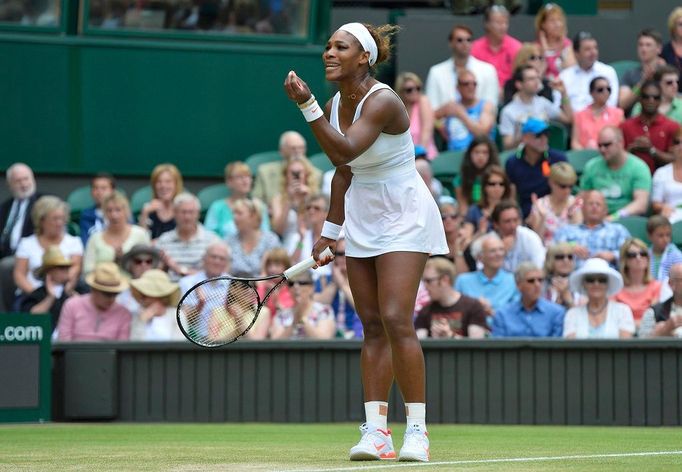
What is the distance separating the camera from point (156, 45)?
1452 cm

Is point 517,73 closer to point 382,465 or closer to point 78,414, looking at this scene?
point 78,414

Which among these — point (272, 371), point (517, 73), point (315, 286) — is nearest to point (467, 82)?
point (517, 73)

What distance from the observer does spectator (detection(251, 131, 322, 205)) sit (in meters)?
12.5

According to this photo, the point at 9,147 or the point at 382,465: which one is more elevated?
the point at 9,147

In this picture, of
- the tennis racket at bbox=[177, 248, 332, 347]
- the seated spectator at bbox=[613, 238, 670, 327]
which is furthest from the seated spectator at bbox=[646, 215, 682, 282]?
Answer: the tennis racket at bbox=[177, 248, 332, 347]

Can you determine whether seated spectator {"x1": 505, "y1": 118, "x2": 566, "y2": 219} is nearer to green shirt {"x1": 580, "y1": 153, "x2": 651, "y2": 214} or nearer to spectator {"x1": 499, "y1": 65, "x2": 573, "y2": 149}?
green shirt {"x1": 580, "y1": 153, "x2": 651, "y2": 214}

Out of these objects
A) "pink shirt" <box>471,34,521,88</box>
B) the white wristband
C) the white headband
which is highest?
"pink shirt" <box>471,34,521,88</box>

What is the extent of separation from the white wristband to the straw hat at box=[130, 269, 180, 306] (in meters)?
4.35

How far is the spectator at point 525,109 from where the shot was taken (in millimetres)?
13086

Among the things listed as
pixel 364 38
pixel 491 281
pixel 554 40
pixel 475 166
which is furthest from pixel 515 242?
pixel 364 38

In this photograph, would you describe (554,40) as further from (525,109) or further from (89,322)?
(89,322)

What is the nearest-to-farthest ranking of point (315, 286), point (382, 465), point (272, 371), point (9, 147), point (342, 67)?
point (382, 465) < point (342, 67) < point (272, 371) < point (315, 286) < point (9, 147)

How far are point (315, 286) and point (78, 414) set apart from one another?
7.16ft

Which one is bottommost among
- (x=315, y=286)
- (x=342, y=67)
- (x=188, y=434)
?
(x=188, y=434)
